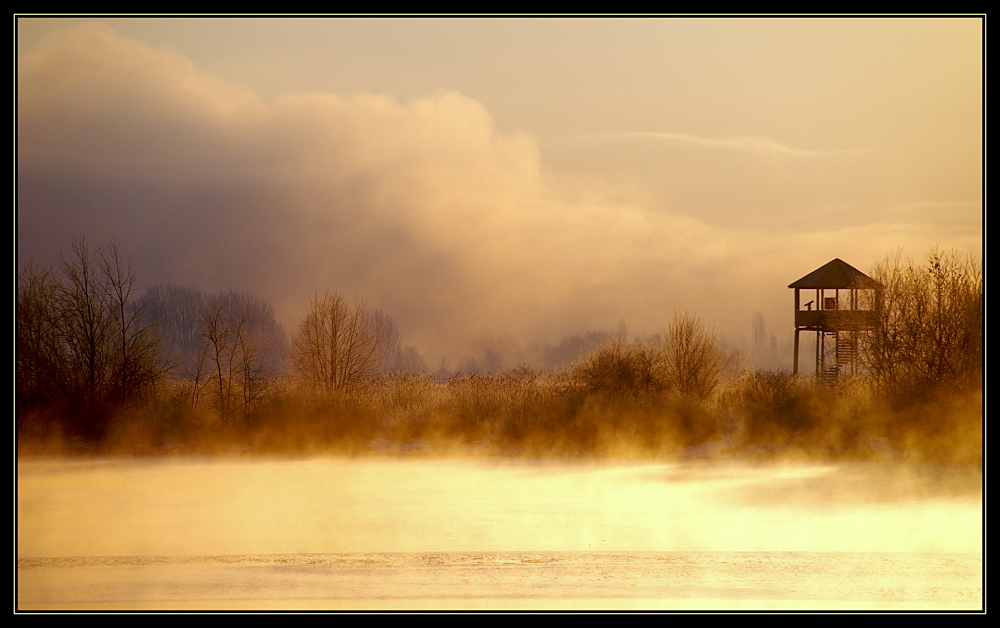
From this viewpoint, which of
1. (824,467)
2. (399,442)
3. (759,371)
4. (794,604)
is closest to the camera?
(794,604)

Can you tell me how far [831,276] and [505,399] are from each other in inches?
451

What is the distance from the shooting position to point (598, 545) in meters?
7.29

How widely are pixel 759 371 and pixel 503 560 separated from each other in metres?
9.34

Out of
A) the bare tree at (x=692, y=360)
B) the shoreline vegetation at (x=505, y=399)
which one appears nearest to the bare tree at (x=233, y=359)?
the shoreline vegetation at (x=505, y=399)

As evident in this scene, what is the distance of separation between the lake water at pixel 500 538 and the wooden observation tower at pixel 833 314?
21.1 feet

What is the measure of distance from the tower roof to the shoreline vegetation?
4.66m

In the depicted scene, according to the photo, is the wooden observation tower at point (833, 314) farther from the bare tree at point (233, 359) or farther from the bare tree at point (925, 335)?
the bare tree at point (233, 359)

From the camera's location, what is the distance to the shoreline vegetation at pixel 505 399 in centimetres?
1206

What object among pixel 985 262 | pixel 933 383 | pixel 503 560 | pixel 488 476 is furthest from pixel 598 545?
pixel 933 383

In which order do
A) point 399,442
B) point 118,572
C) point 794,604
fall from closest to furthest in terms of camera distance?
point 794,604, point 118,572, point 399,442

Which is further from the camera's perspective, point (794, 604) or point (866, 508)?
point (866, 508)

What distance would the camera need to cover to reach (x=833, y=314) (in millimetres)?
18922

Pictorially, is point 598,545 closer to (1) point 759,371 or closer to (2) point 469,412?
(2) point 469,412

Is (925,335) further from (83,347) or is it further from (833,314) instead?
(83,347)
